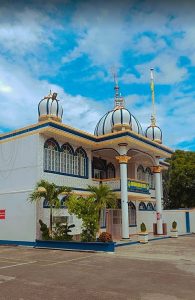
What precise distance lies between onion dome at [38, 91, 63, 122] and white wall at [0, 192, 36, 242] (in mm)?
5296

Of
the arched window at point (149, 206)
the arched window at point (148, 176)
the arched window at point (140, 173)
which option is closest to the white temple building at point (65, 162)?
the arched window at point (140, 173)

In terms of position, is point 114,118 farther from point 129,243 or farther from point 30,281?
point 30,281

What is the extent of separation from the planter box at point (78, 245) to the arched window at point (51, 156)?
4.21 metres

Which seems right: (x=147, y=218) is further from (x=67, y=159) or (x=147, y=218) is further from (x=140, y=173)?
(x=67, y=159)

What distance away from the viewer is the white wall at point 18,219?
19.3m

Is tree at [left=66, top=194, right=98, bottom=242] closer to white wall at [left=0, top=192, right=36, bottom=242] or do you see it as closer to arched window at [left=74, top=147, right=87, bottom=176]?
white wall at [left=0, top=192, right=36, bottom=242]

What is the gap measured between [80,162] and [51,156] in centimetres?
284

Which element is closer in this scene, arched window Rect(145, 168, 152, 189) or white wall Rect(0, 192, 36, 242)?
white wall Rect(0, 192, 36, 242)

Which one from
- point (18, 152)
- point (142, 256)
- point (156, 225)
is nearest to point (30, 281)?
point (142, 256)

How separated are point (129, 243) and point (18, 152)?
27.3ft

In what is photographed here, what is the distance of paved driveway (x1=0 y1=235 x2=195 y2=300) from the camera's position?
8203mm

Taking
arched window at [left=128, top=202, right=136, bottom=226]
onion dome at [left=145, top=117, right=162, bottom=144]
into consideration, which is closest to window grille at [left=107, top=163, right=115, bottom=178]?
arched window at [left=128, top=202, right=136, bottom=226]

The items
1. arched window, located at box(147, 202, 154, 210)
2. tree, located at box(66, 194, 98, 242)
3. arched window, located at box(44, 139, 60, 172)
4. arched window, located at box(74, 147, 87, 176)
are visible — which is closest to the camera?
tree, located at box(66, 194, 98, 242)

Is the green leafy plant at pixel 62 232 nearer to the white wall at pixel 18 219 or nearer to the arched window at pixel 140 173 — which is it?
the white wall at pixel 18 219
